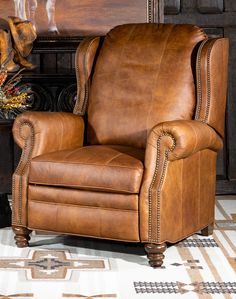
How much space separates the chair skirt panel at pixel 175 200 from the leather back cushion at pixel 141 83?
1.08 feet

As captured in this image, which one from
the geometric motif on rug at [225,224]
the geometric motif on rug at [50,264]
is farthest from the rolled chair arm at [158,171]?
the geometric motif on rug at [225,224]

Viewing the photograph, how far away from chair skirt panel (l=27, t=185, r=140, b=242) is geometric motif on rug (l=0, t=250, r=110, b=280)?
0.41 feet

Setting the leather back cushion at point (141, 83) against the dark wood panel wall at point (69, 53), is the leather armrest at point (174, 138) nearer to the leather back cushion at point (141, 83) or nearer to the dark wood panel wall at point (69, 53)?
the leather back cushion at point (141, 83)

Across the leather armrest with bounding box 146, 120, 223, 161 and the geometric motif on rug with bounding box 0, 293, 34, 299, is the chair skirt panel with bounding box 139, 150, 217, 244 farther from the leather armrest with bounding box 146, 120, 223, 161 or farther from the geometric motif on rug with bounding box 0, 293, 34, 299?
the geometric motif on rug with bounding box 0, 293, 34, 299

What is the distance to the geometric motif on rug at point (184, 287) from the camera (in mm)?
3287

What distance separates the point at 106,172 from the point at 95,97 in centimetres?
77

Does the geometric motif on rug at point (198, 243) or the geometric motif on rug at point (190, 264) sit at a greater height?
the geometric motif on rug at point (190, 264)

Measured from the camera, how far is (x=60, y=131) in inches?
163

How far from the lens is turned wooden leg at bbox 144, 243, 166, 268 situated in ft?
12.0

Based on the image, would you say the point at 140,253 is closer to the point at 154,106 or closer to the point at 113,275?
the point at 113,275

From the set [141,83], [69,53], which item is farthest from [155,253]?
[69,53]

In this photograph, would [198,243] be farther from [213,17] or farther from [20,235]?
[213,17]

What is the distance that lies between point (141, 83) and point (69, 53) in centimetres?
126

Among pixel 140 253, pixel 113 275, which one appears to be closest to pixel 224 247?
pixel 140 253
